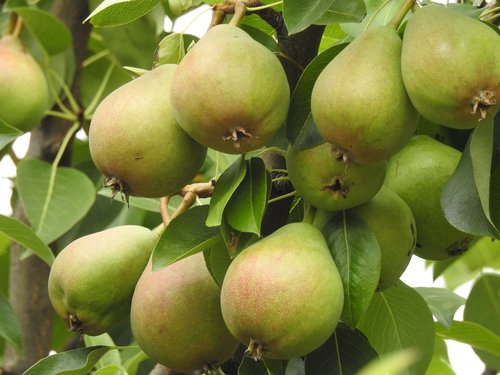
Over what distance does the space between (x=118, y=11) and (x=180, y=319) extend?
349 mm

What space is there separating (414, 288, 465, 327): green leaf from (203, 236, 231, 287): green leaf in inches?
18.0

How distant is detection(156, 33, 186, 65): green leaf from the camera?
1142mm

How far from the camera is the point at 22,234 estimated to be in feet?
4.72

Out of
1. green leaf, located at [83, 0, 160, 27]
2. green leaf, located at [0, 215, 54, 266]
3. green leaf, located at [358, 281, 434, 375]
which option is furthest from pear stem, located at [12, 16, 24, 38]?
green leaf, located at [358, 281, 434, 375]

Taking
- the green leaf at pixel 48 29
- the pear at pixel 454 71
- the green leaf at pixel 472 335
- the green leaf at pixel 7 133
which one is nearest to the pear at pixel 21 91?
the green leaf at pixel 48 29

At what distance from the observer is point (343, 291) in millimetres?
930

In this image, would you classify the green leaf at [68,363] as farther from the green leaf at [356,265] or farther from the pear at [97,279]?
the green leaf at [356,265]

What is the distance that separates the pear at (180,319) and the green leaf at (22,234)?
0.41 metres

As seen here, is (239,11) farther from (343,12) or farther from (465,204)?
(465,204)

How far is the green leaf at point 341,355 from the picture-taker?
108 centimetres

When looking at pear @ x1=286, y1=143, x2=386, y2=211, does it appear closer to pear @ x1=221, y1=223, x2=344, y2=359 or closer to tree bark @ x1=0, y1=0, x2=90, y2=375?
pear @ x1=221, y1=223, x2=344, y2=359

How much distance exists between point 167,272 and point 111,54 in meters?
1.24

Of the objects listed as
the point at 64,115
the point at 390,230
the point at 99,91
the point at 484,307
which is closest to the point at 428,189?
the point at 390,230

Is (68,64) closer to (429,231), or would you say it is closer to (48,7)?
(48,7)
